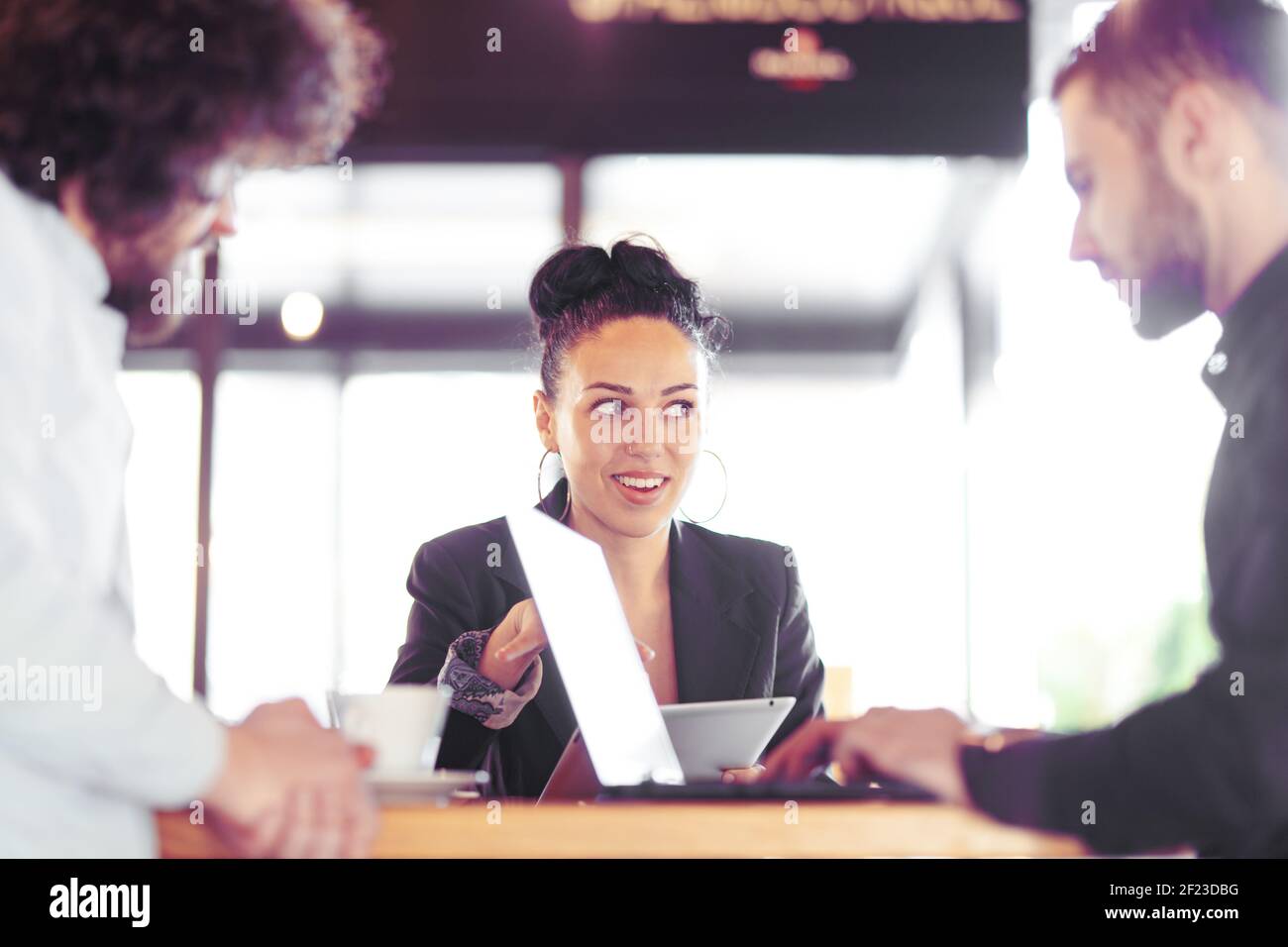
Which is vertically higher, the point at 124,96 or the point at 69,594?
the point at 124,96

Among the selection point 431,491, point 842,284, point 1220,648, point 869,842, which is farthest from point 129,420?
point 842,284

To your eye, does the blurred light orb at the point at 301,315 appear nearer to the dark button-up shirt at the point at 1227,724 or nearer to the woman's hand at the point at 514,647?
the woman's hand at the point at 514,647

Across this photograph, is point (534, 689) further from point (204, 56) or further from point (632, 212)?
point (632, 212)

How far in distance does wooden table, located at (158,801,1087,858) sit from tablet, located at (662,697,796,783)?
0.25m

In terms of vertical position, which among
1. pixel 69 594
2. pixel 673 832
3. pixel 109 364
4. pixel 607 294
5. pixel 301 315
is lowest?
pixel 673 832

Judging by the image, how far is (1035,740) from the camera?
3.86 feet

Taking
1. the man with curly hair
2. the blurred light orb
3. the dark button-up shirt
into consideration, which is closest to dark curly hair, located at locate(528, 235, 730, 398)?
the man with curly hair

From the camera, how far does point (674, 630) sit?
2.07 metres

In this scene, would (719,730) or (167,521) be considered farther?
(167,521)

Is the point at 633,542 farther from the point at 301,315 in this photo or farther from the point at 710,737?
the point at 301,315

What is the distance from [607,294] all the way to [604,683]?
104 cm

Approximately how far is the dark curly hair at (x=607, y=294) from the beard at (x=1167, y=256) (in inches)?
32.9

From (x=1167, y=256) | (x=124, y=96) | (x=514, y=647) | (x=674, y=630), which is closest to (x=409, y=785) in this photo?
(x=514, y=647)

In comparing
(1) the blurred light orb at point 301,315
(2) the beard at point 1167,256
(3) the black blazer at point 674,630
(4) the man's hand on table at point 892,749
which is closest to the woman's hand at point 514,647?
(3) the black blazer at point 674,630
